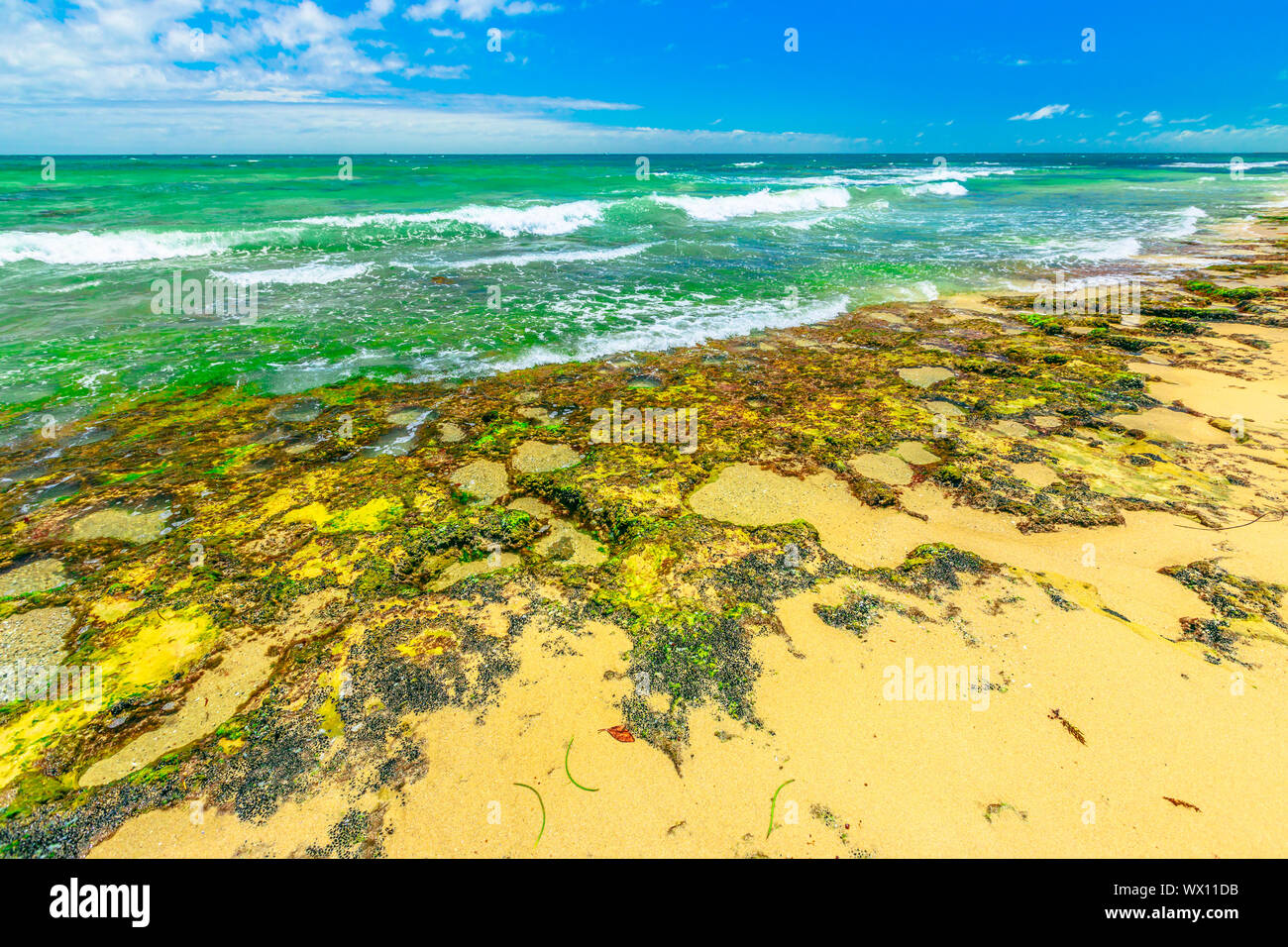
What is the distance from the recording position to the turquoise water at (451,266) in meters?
8.91

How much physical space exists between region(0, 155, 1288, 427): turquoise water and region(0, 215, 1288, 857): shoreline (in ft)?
8.83

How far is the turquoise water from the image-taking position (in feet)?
29.2

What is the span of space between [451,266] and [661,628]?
48.8 feet

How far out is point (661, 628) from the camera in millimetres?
3758

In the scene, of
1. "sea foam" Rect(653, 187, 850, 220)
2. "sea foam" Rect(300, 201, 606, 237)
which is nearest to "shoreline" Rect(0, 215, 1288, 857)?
"sea foam" Rect(300, 201, 606, 237)

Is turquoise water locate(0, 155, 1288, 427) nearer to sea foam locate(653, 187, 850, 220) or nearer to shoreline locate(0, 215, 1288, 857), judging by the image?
sea foam locate(653, 187, 850, 220)

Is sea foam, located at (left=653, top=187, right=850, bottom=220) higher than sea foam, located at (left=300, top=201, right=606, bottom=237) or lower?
higher

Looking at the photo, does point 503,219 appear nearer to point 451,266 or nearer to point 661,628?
point 451,266

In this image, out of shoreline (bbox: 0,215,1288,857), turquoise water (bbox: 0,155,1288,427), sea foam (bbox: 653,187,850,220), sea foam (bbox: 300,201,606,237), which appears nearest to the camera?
shoreline (bbox: 0,215,1288,857)

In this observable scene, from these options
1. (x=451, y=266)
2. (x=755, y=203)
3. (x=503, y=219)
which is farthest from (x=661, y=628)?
(x=755, y=203)

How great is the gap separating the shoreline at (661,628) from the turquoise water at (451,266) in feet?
8.83

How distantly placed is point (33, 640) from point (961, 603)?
21.4ft

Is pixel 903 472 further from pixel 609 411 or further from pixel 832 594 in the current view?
pixel 609 411
